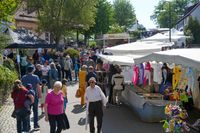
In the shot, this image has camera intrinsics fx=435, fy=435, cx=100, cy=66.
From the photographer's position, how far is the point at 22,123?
12.0 metres

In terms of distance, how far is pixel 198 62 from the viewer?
1071 cm

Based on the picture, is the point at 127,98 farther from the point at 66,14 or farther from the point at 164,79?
the point at 66,14

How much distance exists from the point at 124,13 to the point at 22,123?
109414mm

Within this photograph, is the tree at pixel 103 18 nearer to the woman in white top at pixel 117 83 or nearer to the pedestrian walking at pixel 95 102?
the woman in white top at pixel 117 83

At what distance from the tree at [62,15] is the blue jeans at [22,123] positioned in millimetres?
28366

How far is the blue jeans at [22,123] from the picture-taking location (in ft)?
38.3

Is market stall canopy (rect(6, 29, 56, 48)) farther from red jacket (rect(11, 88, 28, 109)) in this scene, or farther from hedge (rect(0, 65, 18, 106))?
red jacket (rect(11, 88, 28, 109))

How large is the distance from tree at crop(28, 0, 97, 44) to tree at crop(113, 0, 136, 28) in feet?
255

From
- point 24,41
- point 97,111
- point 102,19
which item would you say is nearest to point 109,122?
point 97,111

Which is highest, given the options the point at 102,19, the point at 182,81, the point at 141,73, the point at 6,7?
the point at 102,19

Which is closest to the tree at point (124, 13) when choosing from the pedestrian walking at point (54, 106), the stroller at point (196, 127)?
the stroller at point (196, 127)

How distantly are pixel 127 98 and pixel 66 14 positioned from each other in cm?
2362

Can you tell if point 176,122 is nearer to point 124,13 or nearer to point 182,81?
point 182,81

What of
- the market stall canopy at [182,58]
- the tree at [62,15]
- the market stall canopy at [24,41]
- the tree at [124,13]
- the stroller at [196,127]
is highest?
the tree at [124,13]
